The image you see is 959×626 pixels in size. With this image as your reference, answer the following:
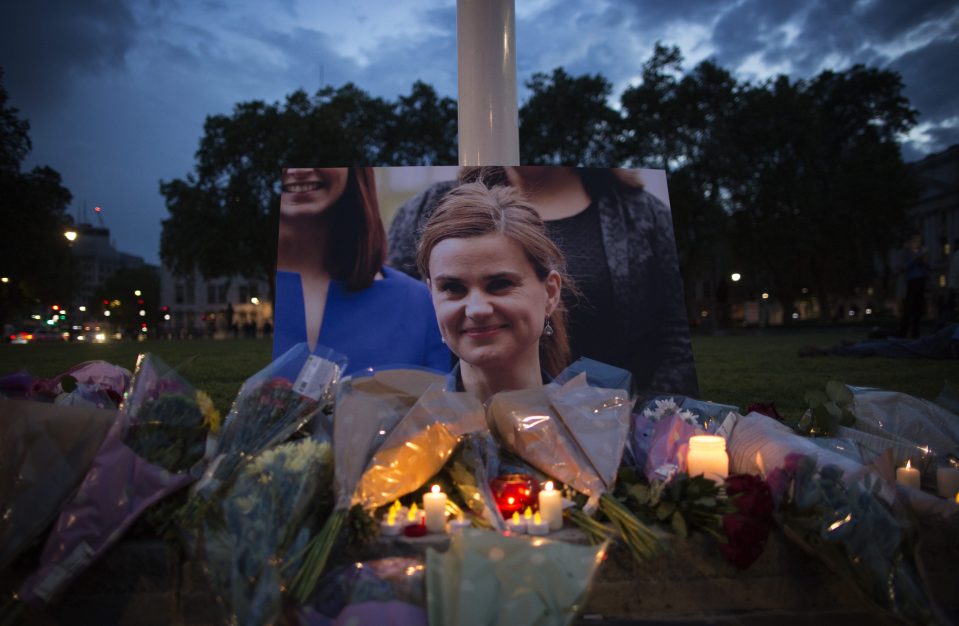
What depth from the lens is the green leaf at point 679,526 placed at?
2494 mm

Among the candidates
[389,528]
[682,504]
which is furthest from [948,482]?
[389,528]

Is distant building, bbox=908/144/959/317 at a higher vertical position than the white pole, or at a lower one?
higher

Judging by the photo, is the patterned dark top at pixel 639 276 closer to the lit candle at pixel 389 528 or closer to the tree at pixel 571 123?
the lit candle at pixel 389 528

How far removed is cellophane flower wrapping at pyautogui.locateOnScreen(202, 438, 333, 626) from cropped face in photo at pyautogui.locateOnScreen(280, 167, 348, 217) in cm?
254

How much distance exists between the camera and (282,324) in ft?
14.8

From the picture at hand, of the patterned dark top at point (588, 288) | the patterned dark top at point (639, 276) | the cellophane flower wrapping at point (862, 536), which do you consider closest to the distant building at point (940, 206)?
the patterned dark top at point (639, 276)

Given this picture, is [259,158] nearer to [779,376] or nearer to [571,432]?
[779,376]

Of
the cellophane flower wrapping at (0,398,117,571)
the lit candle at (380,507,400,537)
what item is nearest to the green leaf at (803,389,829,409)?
the lit candle at (380,507,400,537)

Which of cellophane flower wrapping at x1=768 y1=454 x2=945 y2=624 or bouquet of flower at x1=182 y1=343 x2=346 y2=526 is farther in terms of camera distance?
bouquet of flower at x1=182 y1=343 x2=346 y2=526

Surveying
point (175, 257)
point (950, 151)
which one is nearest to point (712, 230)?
point (175, 257)

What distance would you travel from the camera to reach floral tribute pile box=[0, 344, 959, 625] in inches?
85.8

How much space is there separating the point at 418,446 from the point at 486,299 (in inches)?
73.4

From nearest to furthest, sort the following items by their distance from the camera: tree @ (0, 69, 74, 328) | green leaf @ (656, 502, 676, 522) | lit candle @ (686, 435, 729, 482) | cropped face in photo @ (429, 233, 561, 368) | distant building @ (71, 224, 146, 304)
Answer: green leaf @ (656, 502, 676, 522), lit candle @ (686, 435, 729, 482), cropped face in photo @ (429, 233, 561, 368), tree @ (0, 69, 74, 328), distant building @ (71, 224, 146, 304)

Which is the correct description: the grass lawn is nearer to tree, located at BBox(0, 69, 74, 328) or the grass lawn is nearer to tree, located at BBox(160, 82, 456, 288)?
tree, located at BBox(0, 69, 74, 328)
